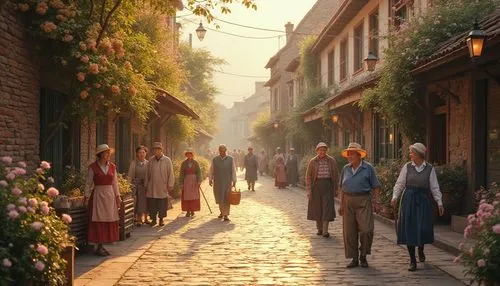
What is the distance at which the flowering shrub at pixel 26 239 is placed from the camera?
16.3ft

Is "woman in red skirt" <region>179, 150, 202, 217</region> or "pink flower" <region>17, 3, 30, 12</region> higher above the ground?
"pink flower" <region>17, 3, 30, 12</region>

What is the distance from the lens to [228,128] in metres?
134

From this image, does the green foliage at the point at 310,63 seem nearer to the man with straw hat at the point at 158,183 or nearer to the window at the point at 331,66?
the window at the point at 331,66

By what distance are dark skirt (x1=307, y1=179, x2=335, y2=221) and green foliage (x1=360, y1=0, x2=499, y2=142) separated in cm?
272

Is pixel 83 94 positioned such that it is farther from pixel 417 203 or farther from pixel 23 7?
pixel 417 203

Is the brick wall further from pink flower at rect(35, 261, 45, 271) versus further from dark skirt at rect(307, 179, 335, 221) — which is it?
dark skirt at rect(307, 179, 335, 221)

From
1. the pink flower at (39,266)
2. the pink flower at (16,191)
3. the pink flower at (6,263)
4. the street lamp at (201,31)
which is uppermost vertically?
the street lamp at (201,31)

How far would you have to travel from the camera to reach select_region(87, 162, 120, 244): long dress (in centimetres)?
911

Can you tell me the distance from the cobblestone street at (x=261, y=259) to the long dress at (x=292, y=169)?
14.4 meters

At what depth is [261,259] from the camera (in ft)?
29.0

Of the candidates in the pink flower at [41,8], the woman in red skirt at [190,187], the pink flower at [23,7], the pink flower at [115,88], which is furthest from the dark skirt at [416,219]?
the woman in red skirt at [190,187]

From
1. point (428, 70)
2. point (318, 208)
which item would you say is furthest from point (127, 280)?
point (428, 70)

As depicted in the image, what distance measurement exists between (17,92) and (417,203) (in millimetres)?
5613

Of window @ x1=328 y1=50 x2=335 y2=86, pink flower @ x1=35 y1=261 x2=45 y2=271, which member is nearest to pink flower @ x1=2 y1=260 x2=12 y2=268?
pink flower @ x1=35 y1=261 x2=45 y2=271
